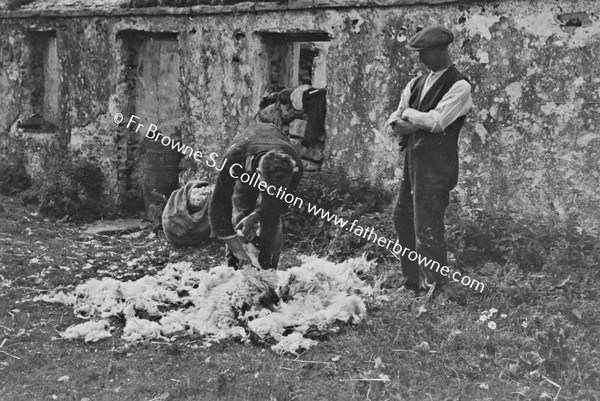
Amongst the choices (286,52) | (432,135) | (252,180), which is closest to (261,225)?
(252,180)

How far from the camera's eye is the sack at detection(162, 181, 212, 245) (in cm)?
827

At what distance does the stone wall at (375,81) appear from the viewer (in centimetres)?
704

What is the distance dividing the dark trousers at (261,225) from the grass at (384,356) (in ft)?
3.04

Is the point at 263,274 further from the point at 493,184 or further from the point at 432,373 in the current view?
the point at 493,184

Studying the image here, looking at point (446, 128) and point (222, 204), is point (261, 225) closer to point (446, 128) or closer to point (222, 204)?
point (222, 204)

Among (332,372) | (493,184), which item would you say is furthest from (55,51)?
(332,372)

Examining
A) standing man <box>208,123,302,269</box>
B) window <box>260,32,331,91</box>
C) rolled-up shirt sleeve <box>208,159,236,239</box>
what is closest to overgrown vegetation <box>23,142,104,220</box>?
window <box>260,32,331,91</box>

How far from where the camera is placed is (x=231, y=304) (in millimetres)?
5766

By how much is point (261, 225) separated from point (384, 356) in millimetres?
1526

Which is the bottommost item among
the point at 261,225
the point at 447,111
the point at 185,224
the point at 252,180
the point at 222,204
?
the point at 185,224

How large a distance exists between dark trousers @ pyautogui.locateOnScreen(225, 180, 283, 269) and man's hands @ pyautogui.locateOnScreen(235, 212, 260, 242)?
0.13 metres

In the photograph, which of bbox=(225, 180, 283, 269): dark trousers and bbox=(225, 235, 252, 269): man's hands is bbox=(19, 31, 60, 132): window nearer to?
bbox=(225, 180, 283, 269): dark trousers

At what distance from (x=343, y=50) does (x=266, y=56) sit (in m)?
1.23

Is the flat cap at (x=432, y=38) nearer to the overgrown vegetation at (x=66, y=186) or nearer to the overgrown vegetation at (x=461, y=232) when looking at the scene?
the overgrown vegetation at (x=461, y=232)
